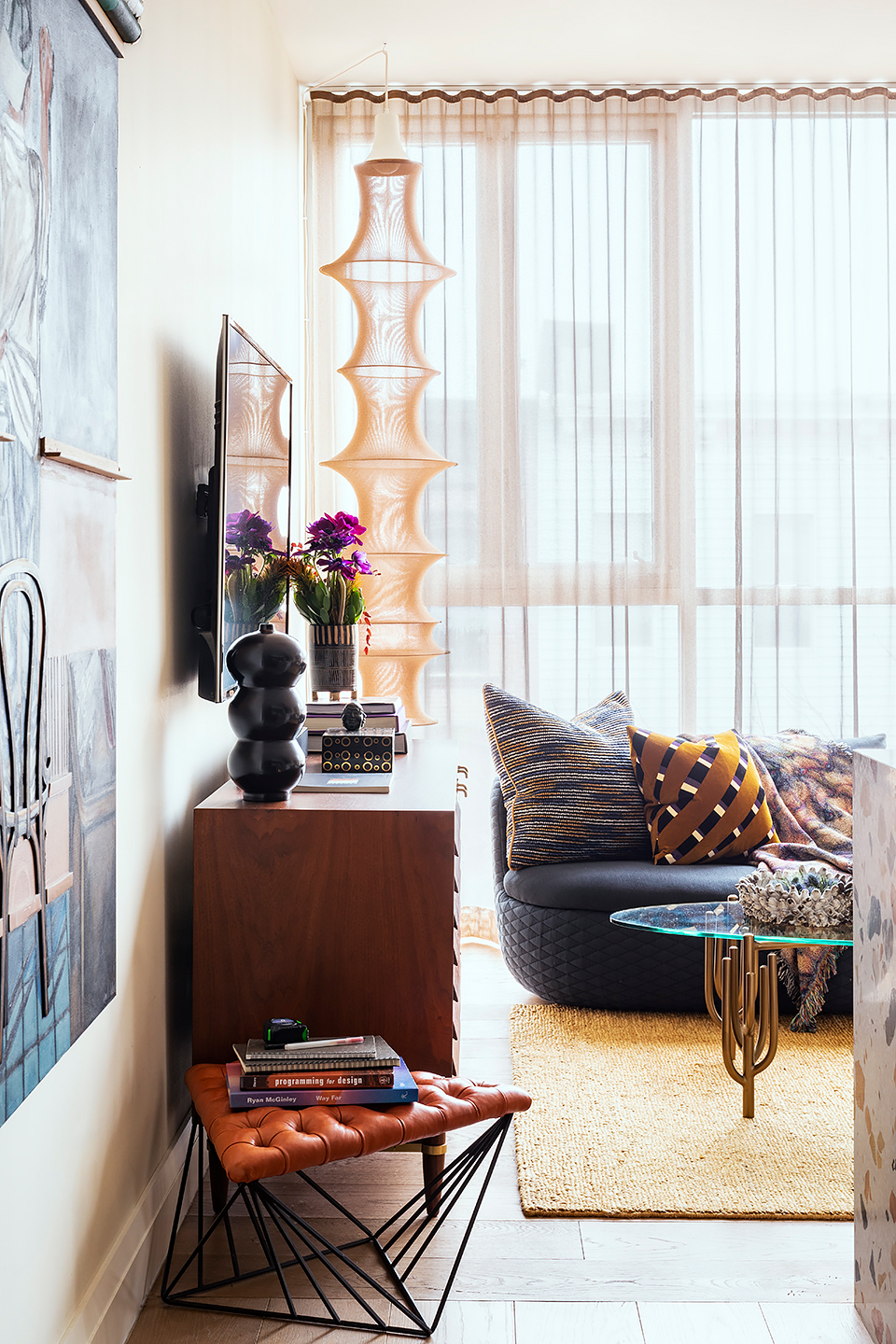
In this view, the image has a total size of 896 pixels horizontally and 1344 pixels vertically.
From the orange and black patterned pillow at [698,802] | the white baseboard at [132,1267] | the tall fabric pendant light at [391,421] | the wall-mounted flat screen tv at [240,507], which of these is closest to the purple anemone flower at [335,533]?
the wall-mounted flat screen tv at [240,507]

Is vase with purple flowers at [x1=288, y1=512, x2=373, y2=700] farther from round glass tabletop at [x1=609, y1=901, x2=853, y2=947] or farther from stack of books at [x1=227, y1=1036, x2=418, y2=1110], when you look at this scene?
stack of books at [x1=227, y1=1036, x2=418, y2=1110]

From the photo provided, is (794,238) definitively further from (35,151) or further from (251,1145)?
(251,1145)

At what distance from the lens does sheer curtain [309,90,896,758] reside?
149 inches

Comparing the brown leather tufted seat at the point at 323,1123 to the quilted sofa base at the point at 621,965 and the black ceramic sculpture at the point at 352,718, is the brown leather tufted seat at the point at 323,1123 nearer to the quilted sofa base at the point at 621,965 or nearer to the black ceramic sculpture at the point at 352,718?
the black ceramic sculpture at the point at 352,718

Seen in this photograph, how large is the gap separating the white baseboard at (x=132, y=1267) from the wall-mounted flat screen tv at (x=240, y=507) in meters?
0.88

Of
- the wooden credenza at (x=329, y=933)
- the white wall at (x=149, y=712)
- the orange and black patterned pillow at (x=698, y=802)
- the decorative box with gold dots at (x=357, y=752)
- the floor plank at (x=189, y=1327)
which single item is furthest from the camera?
the orange and black patterned pillow at (x=698, y=802)

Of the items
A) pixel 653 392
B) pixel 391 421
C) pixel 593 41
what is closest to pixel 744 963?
pixel 391 421

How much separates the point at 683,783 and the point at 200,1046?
1.72 meters

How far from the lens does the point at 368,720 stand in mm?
2924

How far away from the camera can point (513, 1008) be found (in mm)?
3119

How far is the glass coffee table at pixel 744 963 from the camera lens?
2.27 meters

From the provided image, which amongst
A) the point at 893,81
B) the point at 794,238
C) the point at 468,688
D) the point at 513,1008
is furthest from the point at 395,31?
the point at 513,1008

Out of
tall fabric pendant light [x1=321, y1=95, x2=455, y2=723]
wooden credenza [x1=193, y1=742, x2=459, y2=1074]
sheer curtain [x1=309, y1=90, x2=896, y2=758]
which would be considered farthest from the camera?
sheer curtain [x1=309, y1=90, x2=896, y2=758]

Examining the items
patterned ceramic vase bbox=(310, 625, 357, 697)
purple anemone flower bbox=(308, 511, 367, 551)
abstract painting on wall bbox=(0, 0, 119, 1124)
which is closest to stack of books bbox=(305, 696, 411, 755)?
patterned ceramic vase bbox=(310, 625, 357, 697)
